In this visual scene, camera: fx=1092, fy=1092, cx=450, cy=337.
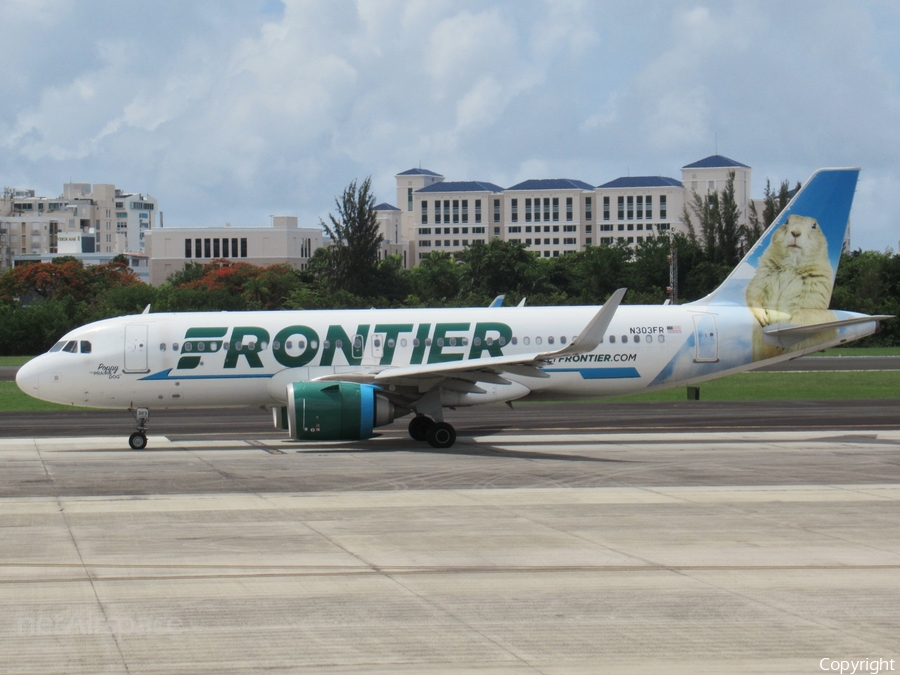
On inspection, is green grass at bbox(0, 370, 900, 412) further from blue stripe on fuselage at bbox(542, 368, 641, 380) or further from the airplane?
blue stripe on fuselage at bbox(542, 368, 641, 380)

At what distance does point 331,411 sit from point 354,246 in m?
79.6

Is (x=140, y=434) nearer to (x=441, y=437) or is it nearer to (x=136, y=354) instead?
(x=136, y=354)

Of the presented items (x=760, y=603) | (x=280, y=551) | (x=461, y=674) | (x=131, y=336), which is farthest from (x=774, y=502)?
(x=131, y=336)

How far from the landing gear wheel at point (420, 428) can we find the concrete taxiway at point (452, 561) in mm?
2565

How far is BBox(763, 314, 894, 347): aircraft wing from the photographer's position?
96.8ft

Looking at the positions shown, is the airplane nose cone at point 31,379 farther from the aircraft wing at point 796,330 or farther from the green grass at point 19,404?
the aircraft wing at point 796,330

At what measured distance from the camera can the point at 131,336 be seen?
92.7 ft

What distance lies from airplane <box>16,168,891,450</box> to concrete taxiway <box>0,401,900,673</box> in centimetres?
229

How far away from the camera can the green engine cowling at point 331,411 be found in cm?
2562

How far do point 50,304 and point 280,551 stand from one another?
83496 mm

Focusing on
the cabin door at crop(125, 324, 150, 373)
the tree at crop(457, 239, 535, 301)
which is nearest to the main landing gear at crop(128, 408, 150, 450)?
the cabin door at crop(125, 324, 150, 373)

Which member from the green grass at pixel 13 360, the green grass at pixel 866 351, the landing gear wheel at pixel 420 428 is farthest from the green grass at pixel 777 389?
the green grass at pixel 866 351

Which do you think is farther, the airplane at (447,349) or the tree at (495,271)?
the tree at (495,271)

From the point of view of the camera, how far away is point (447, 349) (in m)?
29.0
